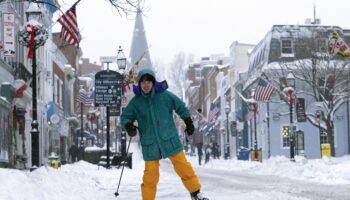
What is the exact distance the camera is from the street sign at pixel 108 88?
2627cm

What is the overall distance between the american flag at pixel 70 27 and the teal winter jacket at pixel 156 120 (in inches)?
412

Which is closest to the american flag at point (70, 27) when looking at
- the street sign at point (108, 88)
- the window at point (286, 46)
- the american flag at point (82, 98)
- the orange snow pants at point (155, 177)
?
the street sign at point (108, 88)

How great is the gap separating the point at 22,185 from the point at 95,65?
133 meters

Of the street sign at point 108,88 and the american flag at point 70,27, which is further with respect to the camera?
the street sign at point 108,88

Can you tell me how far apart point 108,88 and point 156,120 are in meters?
18.4

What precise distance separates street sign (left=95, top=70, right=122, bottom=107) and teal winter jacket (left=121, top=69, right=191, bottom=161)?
17954 millimetres

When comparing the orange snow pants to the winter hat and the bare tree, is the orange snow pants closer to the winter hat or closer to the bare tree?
the winter hat

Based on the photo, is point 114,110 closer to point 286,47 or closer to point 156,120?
point 156,120

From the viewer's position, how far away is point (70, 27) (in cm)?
1950

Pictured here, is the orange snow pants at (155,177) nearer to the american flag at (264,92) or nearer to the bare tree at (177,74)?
the american flag at (264,92)

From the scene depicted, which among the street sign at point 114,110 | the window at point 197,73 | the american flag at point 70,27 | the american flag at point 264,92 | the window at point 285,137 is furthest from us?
the window at point 197,73

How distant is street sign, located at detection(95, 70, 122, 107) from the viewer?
1034 inches

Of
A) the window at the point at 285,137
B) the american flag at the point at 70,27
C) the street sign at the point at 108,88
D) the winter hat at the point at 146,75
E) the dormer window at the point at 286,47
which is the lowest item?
the window at the point at 285,137

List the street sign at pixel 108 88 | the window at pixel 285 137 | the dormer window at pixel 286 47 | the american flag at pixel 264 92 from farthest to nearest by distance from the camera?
the window at pixel 285 137 → the dormer window at pixel 286 47 → the american flag at pixel 264 92 → the street sign at pixel 108 88
